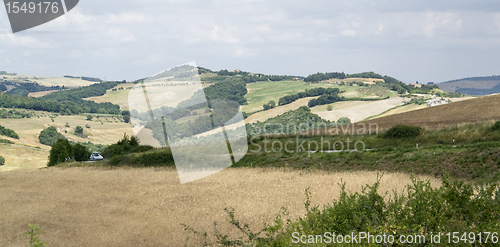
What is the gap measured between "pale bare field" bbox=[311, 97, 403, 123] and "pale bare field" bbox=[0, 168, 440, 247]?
10868 cm

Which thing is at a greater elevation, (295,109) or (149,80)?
(149,80)

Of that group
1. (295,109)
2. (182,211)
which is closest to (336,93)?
(295,109)

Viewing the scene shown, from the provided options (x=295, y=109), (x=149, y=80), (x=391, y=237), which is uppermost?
(x=149, y=80)

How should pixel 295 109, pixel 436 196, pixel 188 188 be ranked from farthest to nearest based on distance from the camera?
pixel 295 109 < pixel 188 188 < pixel 436 196

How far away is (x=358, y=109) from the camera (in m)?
143

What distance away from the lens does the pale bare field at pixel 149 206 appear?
13367mm

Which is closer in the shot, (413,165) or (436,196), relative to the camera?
(436,196)

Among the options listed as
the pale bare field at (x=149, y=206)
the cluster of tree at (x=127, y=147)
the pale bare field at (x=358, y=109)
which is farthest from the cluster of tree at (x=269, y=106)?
the pale bare field at (x=149, y=206)

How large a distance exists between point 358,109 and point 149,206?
437 ft

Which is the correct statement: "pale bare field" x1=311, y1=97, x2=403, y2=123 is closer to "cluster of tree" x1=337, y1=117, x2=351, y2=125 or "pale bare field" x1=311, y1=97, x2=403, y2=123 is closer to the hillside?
"cluster of tree" x1=337, y1=117, x2=351, y2=125

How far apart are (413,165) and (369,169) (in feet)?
10.3

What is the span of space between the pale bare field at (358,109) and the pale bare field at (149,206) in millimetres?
108676

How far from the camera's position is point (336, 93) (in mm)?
176625

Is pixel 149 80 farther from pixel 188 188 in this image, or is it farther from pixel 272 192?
pixel 188 188
